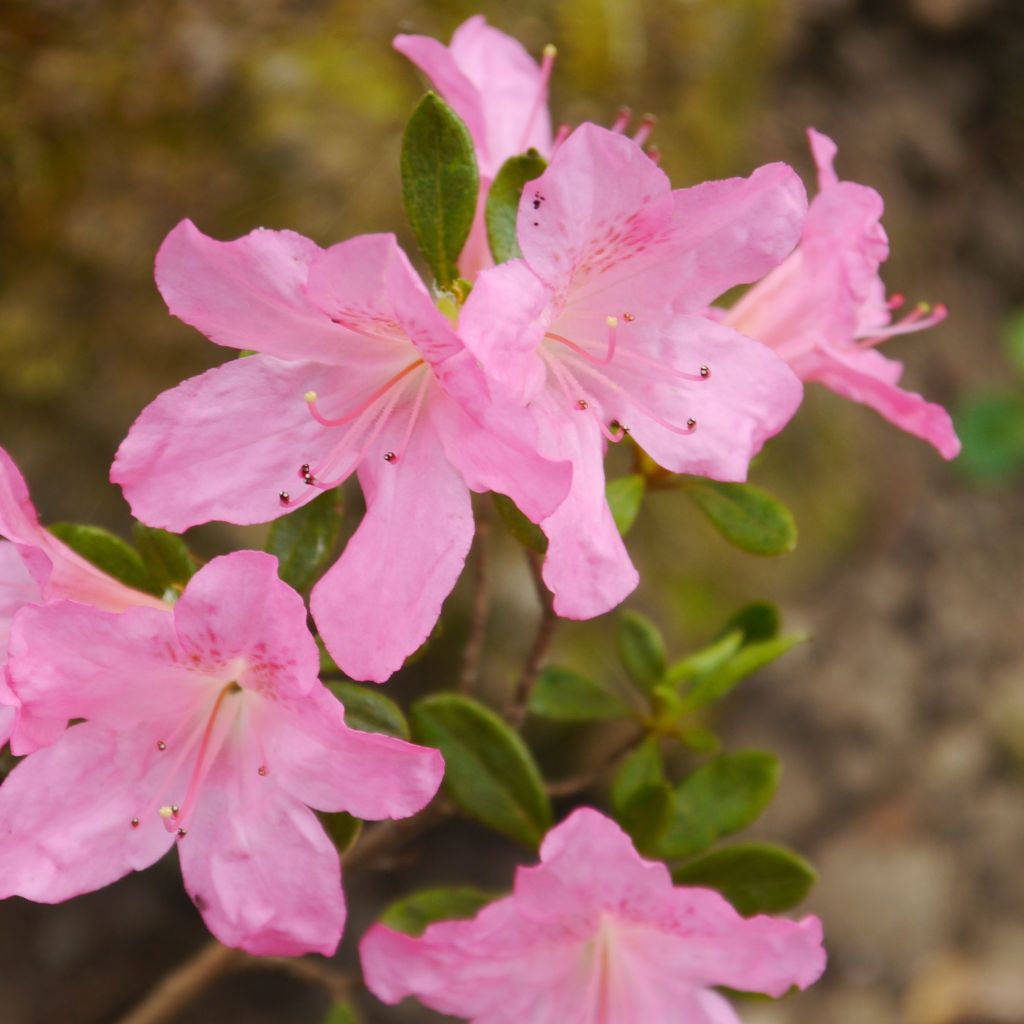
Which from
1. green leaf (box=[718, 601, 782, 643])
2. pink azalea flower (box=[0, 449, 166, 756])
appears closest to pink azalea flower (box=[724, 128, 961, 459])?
green leaf (box=[718, 601, 782, 643])

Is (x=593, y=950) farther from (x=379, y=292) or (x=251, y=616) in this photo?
(x=379, y=292)

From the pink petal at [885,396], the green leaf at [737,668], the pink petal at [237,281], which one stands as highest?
the pink petal at [237,281]

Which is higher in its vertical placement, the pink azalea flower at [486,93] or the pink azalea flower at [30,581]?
the pink azalea flower at [486,93]

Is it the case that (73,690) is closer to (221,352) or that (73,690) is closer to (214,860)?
(214,860)

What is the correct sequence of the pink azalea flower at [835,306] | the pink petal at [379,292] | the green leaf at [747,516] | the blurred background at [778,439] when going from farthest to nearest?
the blurred background at [778,439] < the green leaf at [747,516] < the pink azalea flower at [835,306] < the pink petal at [379,292]

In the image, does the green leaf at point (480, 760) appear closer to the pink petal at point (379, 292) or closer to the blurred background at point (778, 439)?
the pink petal at point (379, 292)

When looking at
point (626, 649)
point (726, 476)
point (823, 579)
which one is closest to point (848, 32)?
point (823, 579)

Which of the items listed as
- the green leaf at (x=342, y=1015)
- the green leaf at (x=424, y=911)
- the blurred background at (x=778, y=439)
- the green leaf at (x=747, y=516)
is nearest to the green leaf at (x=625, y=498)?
the green leaf at (x=747, y=516)

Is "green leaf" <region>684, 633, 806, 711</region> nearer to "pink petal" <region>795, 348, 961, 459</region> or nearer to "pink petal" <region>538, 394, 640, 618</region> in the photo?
"pink petal" <region>795, 348, 961, 459</region>
